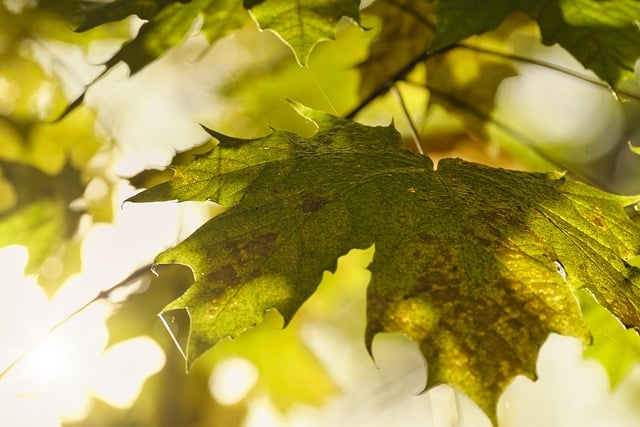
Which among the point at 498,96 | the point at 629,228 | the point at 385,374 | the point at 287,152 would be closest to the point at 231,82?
the point at 498,96

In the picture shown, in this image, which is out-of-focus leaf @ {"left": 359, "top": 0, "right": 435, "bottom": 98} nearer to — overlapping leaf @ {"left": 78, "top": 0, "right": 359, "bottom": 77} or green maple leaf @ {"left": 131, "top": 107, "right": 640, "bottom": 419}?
overlapping leaf @ {"left": 78, "top": 0, "right": 359, "bottom": 77}

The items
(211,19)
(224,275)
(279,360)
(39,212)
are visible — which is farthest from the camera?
(279,360)

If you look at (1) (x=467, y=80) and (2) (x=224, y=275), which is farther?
(1) (x=467, y=80)

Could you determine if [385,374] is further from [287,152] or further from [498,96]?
[287,152]

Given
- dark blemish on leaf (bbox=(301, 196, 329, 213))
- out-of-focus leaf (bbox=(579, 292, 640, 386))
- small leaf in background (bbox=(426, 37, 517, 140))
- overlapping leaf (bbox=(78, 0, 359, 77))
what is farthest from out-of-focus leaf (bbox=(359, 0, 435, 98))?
dark blemish on leaf (bbox=(301, 196, 329, 213))

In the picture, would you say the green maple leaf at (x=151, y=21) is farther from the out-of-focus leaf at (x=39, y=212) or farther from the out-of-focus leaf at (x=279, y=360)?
the out-of-focus leaf at (x=279, y=360)

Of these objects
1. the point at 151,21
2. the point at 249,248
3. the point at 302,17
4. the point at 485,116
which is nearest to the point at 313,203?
the point at 249,248

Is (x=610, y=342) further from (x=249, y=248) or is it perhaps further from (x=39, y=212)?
(x=39, y=212)
